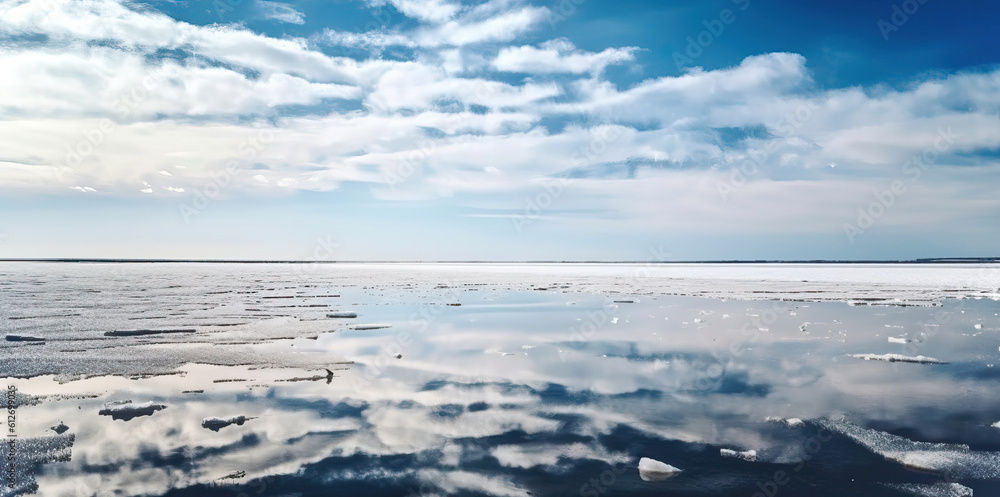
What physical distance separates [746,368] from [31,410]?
11.2 metres

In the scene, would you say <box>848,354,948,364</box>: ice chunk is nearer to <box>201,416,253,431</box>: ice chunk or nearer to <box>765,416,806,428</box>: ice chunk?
<box>765,416,806,428</box>: ice chunk

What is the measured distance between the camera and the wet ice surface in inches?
200

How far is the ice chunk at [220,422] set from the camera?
6551mm

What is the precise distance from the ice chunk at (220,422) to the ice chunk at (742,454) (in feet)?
18.5

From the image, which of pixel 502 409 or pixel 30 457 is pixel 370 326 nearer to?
pixel 502 409

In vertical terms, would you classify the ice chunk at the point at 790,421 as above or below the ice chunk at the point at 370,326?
below

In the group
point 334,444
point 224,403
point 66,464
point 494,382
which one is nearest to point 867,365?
point 494,382

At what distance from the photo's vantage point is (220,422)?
666cm

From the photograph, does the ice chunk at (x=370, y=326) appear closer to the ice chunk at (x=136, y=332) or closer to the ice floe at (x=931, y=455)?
the ice chunk at (x=136, y=332)

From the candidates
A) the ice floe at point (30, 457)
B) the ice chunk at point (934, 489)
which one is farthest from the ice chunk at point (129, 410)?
the ice chunk at point (934, 489)

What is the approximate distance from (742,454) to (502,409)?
305 cm
